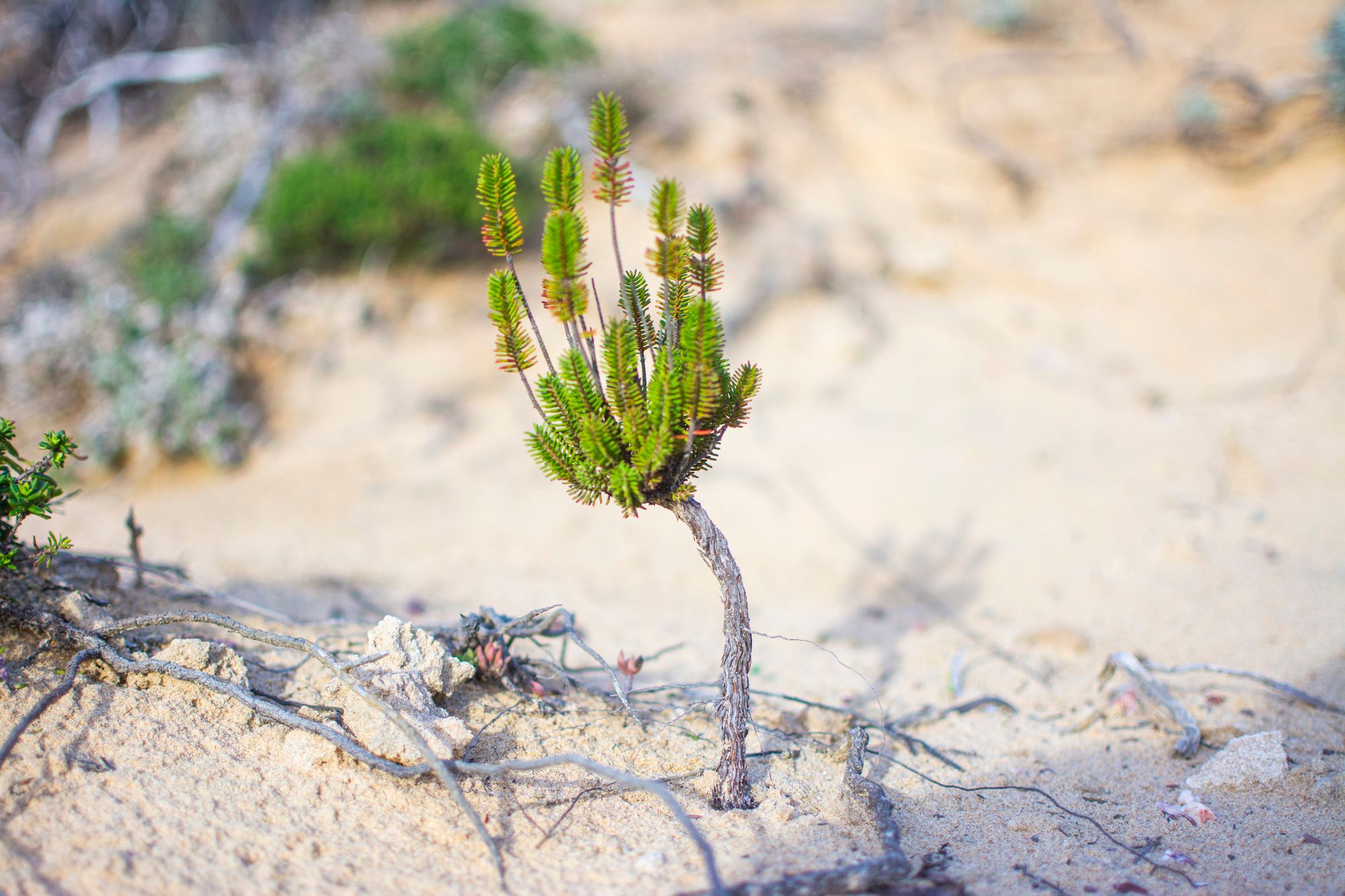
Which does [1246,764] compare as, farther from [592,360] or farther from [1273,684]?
[592,360]

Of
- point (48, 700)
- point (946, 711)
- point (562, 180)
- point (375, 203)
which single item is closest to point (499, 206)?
A: point (562, 180)

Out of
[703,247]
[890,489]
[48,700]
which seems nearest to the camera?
[703,247]

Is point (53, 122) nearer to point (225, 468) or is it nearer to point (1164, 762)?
point (225, 468)

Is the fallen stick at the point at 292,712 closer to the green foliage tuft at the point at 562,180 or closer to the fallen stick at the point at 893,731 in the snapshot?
the fallen stick at the point at 893,731

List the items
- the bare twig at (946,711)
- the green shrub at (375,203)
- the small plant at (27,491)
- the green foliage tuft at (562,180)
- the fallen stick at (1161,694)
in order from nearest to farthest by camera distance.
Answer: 1. the green foliage tuft at (562,180)
2. the small plant at (27,491)
3. the fallen stick at (1161,694)
4. the bare twig at (946,711)
5. the green shrub at (375,203)

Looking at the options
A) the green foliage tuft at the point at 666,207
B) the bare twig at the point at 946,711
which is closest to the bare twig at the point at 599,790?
the bare twig at the point at 946,711

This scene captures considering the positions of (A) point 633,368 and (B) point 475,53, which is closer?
(A) point 633,368
